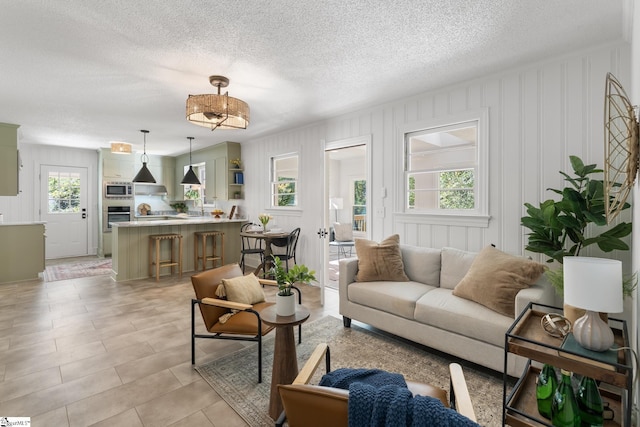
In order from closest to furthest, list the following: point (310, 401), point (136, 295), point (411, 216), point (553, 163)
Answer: point (310, 401)
point (553, 163)
point (411, 216)
point (136, 295)

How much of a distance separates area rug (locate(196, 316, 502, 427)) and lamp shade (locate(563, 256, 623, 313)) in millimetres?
1167

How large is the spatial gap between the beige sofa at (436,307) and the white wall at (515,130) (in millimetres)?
427

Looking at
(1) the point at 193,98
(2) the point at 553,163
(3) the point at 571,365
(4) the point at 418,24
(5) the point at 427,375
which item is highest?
(4) the point at 418,24

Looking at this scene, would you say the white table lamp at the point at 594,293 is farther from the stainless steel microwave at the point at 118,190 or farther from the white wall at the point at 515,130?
the stainless steel microwave at the point at 118,190

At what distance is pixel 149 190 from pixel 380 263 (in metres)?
7.74

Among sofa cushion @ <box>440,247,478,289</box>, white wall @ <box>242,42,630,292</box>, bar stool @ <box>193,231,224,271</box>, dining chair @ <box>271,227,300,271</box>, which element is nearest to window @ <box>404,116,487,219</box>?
white wall @ <box>242,42,630,292</box>

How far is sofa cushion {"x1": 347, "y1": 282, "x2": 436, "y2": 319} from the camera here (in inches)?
113

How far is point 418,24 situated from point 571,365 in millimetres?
2299

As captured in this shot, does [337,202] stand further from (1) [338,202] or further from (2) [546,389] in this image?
(2) [546,389]

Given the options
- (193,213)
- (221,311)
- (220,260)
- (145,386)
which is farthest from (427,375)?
(193,213)

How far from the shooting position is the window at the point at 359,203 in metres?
8.92

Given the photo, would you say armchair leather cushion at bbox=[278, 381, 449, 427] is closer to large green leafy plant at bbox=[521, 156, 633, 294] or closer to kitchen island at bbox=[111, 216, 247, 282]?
large green leafy plant at bbox=[521, 156, 633, 294]

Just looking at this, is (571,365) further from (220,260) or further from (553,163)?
(220,260)

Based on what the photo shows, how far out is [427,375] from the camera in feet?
8.07
